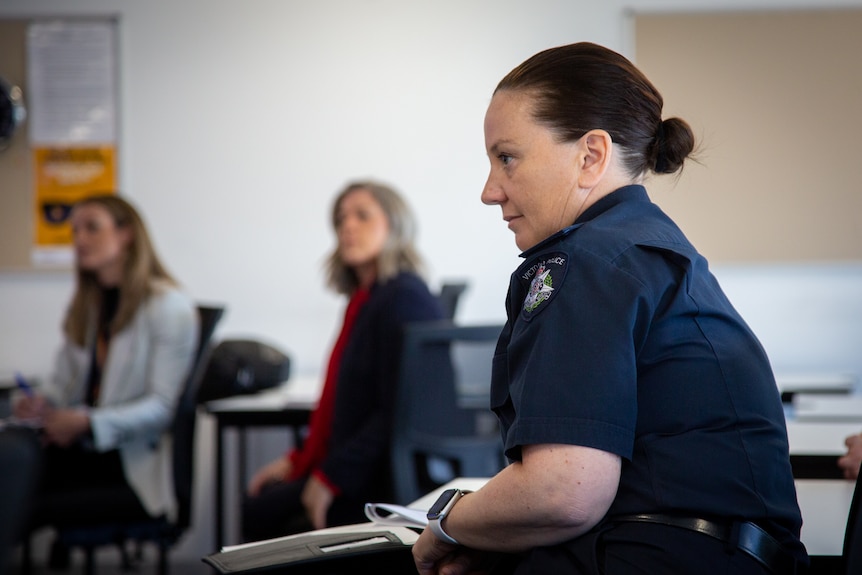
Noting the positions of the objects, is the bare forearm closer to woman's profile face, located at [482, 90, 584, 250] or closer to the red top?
woman's profile face, located at [482, 90, 584, 250]

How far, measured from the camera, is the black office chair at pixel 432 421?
88.0 inches

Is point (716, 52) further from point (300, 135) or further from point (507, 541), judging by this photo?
point (507, 541)

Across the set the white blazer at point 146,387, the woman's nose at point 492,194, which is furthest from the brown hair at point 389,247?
the woman's nose at point 492,194

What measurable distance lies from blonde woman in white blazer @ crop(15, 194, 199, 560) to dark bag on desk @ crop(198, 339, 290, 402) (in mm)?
344

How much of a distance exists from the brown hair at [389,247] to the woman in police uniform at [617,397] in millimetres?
1615

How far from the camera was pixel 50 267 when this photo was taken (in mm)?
4199

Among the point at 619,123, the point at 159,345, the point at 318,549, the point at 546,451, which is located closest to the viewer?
the point at 546,451

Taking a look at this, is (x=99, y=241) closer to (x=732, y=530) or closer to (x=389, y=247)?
(x=389, y=247)

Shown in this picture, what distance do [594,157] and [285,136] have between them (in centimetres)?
327

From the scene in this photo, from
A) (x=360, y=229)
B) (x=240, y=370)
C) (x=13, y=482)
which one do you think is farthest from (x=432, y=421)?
(x=13, y=482)

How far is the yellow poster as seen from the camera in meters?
4.20

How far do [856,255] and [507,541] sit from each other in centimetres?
341

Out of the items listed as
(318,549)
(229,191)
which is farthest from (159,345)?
(318,549)

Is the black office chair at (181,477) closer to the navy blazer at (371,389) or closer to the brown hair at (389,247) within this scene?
the brown hair at (389,247)
